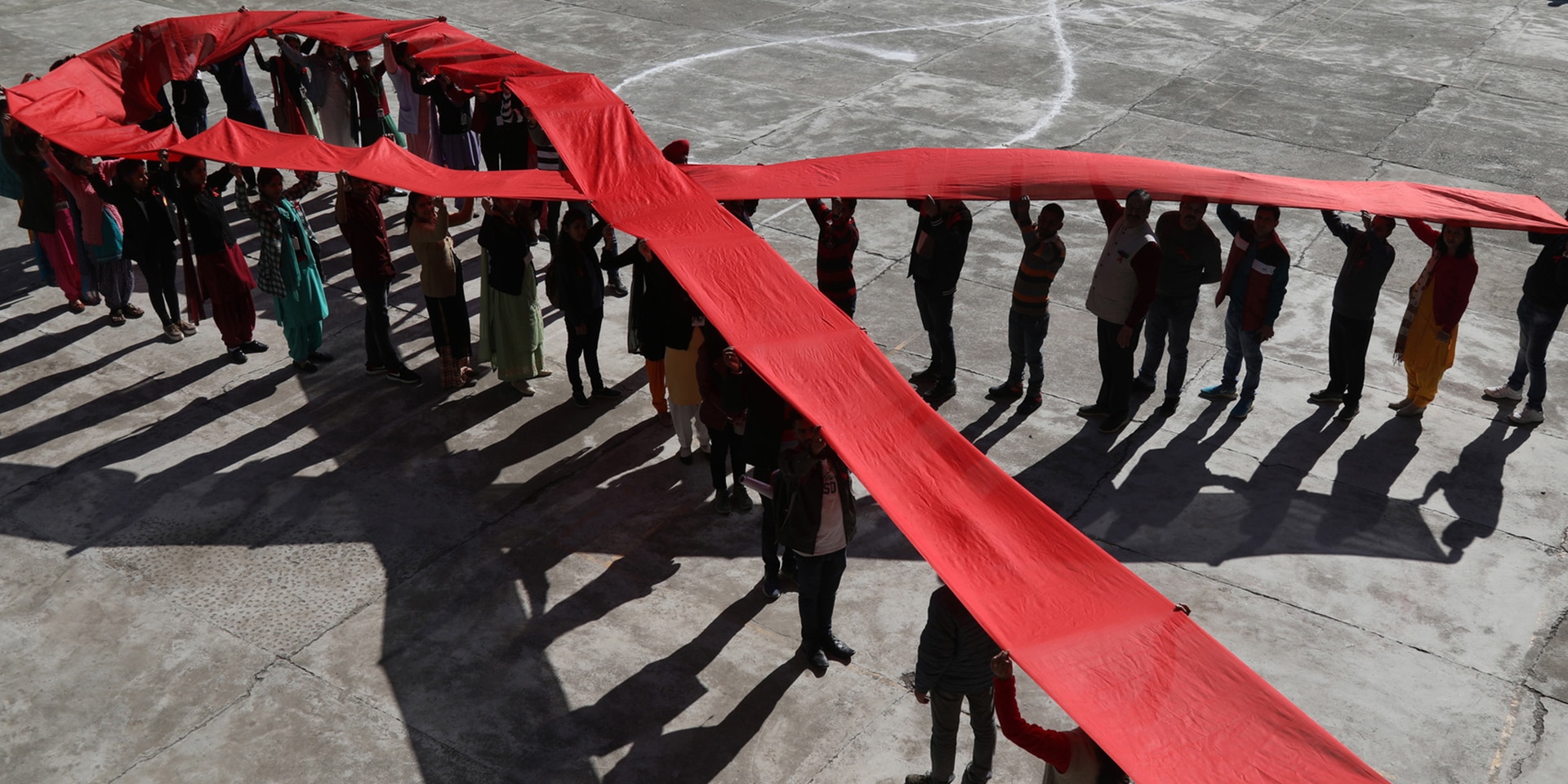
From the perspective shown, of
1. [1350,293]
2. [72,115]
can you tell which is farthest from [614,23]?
[1350,293]

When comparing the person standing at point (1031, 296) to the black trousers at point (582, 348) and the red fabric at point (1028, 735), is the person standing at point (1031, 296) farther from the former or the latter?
the red fabric at point (1028, 735)

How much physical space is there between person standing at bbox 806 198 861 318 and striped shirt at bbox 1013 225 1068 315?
4.08 ft

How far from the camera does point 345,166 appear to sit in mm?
8664

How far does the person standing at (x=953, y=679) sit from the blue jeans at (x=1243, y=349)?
4.55 m

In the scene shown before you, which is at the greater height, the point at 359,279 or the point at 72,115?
the point at 72,115

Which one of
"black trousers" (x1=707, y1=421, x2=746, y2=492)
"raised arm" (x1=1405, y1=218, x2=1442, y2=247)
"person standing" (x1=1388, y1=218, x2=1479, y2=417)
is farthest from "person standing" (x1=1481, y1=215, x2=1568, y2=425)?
"black trousers" (x1=707, y1=421, x2=746, y2=492)

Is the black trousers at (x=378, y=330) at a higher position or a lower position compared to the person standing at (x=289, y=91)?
lower

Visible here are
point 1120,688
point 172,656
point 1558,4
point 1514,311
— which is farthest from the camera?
point 1558,4

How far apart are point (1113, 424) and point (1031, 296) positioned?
112 cm

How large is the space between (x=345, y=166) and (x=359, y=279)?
1.04 meters

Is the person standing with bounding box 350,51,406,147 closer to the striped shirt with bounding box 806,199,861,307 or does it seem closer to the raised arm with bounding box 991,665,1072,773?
the striped shirt with bounding box 806,199,861,307

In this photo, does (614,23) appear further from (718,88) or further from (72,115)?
Answer: (72,115)

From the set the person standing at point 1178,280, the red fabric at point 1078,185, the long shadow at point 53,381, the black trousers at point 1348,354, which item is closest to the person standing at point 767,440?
the red fabric at point 1078,185

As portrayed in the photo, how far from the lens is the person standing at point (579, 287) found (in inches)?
347
